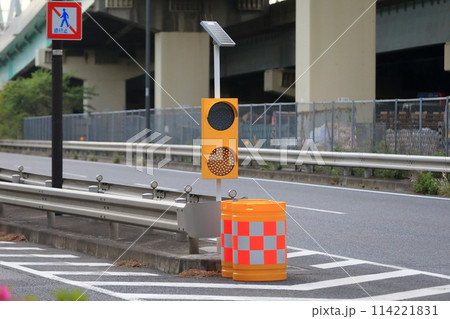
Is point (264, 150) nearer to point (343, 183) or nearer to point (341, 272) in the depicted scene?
point (343, 183)

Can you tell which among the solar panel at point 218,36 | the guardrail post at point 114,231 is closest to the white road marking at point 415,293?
the solar panel at point 218,36

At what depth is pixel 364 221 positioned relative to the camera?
16.2 m

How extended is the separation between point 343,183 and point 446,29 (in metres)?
14.2

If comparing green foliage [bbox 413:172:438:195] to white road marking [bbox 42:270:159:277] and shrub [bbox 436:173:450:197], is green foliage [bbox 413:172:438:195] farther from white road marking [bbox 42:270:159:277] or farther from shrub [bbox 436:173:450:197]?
white road marking [bbox 42:270:159:277]

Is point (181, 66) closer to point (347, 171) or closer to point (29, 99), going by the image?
point (29, 99)

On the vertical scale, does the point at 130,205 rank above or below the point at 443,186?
above

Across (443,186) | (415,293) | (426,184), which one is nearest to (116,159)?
(426,184)

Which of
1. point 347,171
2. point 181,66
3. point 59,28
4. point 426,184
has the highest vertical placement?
point 181,66

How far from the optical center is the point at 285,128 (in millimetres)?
31703

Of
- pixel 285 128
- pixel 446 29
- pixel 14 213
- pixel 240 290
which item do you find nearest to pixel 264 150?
pixel 285 128

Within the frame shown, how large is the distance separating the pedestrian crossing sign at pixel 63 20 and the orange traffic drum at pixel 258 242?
6491mm

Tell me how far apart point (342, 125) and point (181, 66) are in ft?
68.7

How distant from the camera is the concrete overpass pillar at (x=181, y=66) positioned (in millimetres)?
48125

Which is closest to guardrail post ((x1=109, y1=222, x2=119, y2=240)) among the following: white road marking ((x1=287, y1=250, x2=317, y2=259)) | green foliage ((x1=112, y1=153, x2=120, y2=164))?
white road marking ((x1=287, y1=250, x2=317, y2=259))
